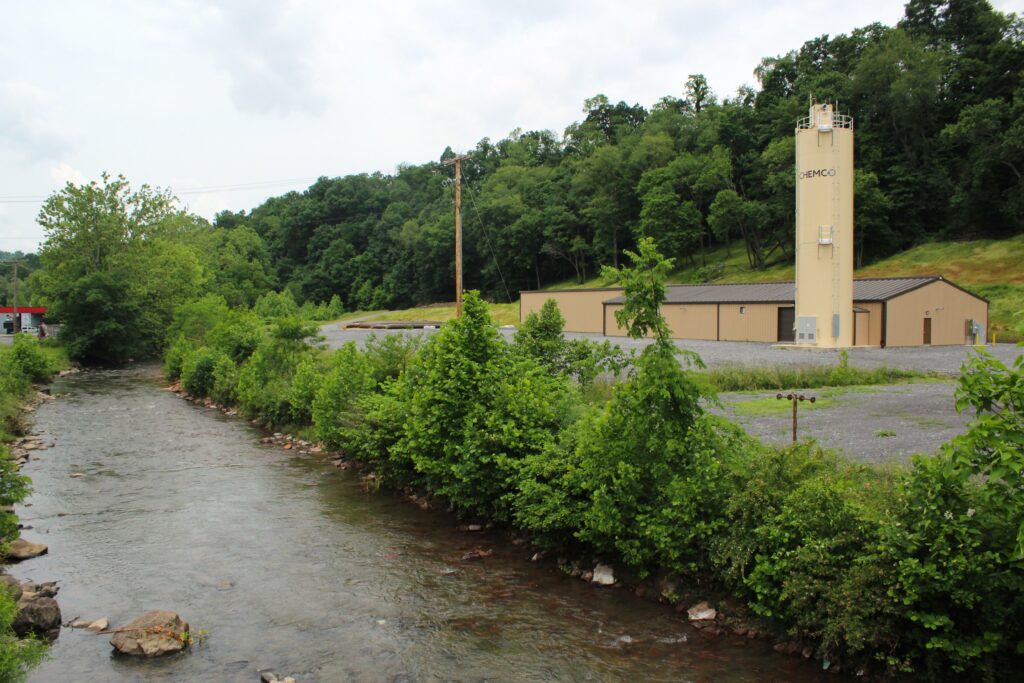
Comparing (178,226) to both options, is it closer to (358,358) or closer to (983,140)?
(358,358)

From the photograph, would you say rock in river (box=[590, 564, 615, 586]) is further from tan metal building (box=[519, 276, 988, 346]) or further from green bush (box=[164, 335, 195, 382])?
green bush (box=[164, 335, 195, 382])

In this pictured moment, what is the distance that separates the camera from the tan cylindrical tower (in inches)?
1492

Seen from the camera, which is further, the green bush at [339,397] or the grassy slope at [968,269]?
the grassy slope at [968,269]

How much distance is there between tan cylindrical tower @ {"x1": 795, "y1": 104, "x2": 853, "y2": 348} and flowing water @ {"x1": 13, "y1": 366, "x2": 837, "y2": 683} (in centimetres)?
2859

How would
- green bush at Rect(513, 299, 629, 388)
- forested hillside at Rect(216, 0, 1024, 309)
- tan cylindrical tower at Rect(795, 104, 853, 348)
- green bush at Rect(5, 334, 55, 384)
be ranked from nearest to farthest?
green bush at Rect(513, 299, 629, 388), green bush at Rect(5, 334, 55, 384), tan cylindrical tower at Rect(795, 104, 853, 348), forested hillside at Rect(216, 0, 1024, 309)

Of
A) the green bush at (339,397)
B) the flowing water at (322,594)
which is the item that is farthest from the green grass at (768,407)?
the green bush at (339,397)

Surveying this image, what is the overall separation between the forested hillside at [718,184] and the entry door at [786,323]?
25.3 m

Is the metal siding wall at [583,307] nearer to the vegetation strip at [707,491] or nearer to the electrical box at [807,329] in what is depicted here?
the electrical box at [807,329]

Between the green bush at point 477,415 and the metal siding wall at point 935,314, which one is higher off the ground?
the metal siding wall at point 935,314

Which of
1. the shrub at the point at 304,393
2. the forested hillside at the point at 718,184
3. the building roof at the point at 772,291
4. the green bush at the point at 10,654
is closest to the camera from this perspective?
the green bush at the point at 10,654

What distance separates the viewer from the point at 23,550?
11.7 metres

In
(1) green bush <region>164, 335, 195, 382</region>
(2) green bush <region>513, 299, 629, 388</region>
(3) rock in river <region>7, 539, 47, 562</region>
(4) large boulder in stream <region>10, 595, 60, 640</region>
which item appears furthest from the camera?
(1) green bush <region>164, 335, 195, 382</region>

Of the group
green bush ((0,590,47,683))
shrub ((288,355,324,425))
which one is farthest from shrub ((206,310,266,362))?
green bush ((0,590,47,683))

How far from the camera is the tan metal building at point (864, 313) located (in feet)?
127
